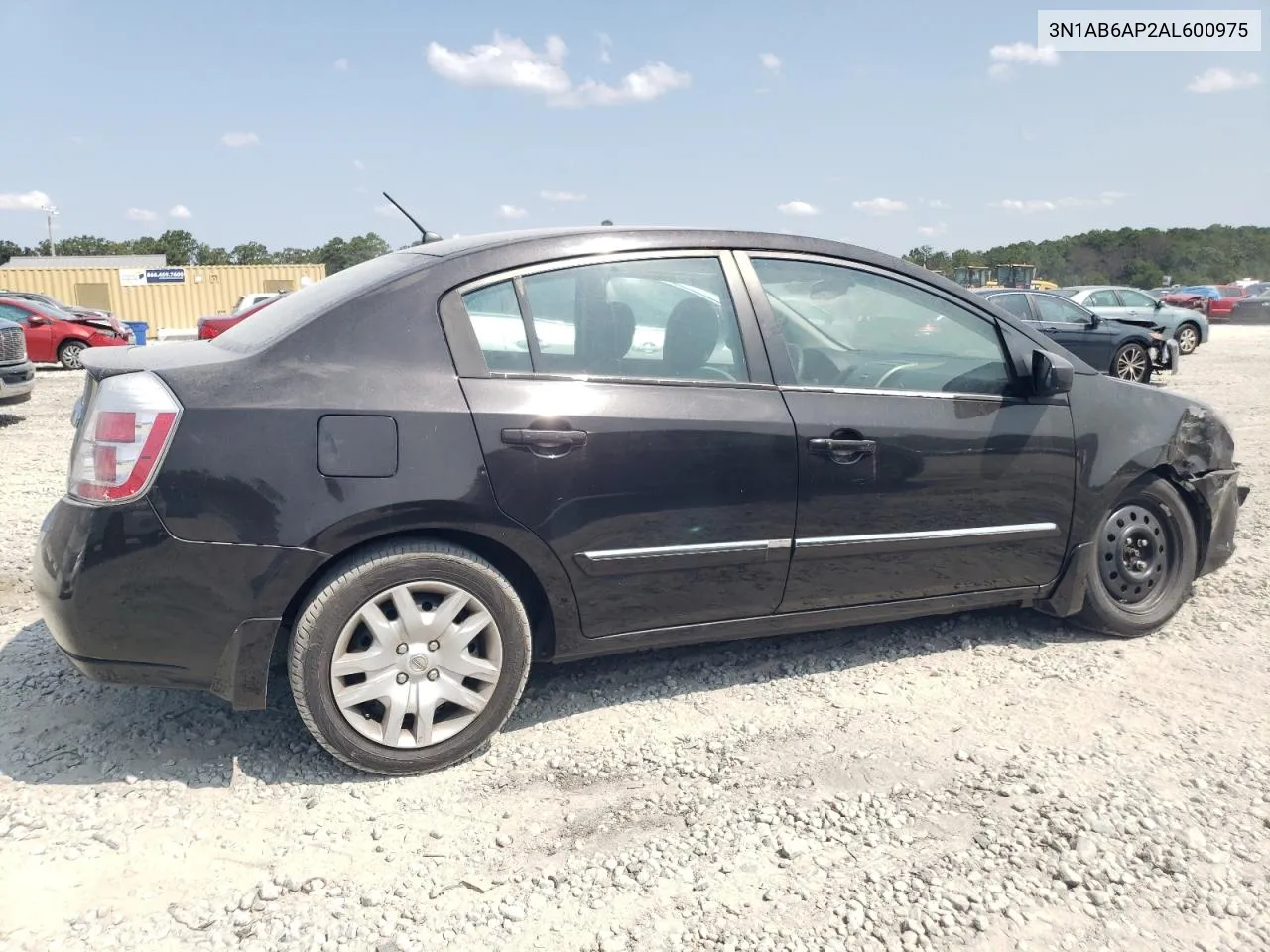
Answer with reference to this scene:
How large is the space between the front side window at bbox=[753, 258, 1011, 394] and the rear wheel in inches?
764

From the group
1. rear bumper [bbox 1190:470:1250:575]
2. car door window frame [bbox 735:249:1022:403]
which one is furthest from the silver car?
car door window frame [bbox 735:249:1022:403]

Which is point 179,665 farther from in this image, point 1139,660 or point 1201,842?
point 1139,660

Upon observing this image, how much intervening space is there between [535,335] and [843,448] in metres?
1.13

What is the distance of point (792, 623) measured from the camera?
3.42 metres

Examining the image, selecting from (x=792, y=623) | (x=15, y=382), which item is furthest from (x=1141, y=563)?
(x=15, y=382)

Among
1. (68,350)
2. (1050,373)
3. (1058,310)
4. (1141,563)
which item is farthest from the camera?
(68,350)

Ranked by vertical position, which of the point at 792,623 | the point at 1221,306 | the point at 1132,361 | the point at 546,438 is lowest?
the point at 792,623

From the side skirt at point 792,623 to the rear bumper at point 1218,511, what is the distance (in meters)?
0.93

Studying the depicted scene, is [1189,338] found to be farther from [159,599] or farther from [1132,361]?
[159,599]

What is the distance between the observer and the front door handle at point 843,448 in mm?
3252

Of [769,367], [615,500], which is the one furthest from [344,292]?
[769,367]

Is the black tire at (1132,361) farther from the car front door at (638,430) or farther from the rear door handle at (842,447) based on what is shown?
the car front door at (638,430)

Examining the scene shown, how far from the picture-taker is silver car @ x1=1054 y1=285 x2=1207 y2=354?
704 inches

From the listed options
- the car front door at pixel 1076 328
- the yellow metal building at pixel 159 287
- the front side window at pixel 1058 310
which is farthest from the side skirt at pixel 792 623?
the yellow metal building at pixel 159 287
